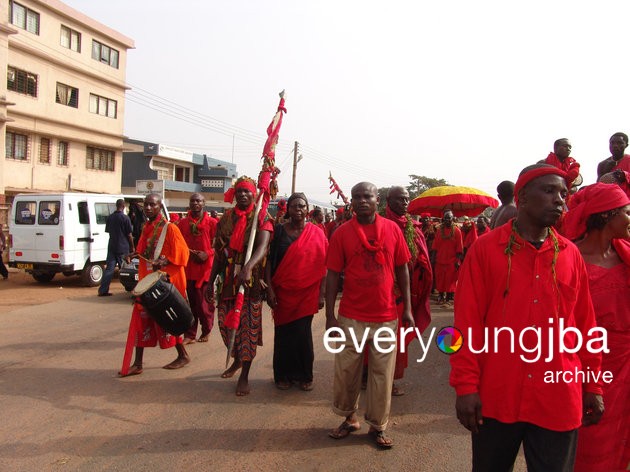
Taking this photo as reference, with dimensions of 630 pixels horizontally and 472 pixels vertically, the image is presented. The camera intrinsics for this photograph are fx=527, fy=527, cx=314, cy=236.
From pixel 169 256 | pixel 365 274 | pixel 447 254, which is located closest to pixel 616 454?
pixel 365 274

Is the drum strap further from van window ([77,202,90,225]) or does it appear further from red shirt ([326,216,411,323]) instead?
van window ([77,202,90,225])

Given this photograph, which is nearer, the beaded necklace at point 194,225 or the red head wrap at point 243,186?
the red head wrap at point 243,186

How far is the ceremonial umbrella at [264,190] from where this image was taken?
4902 millimetres

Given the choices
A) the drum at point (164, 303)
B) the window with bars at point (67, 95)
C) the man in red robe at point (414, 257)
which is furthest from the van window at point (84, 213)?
the window with bars at point (67, 95)

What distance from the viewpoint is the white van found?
11.7 metres

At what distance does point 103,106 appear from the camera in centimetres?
2900

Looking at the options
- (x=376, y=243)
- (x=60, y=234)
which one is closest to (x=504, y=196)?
(x=376, y=243)

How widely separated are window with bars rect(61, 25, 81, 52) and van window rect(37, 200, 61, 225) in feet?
58.8

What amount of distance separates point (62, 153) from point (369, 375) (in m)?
26.4

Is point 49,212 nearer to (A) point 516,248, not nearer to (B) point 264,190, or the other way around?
(B) point 264,190

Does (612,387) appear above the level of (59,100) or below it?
below

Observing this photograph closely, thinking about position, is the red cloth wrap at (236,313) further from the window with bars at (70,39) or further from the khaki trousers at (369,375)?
the window with bars at (70,39)

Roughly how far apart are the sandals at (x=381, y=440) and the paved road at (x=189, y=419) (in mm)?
50

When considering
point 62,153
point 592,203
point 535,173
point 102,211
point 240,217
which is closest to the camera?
point 535,173
